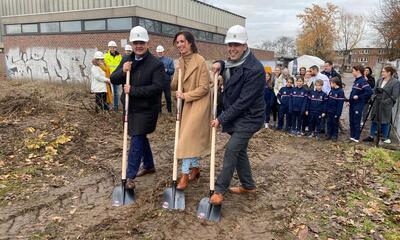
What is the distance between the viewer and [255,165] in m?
6.04

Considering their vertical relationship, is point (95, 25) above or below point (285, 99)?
above

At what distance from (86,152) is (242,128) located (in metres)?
3.68

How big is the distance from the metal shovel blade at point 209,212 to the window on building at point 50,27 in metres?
18.2

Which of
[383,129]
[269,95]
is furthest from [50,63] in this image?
[383,129]

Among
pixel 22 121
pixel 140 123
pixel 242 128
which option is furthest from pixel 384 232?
pixel 22 121

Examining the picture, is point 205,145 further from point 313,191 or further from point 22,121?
point 22,121

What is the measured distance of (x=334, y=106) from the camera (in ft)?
25.8

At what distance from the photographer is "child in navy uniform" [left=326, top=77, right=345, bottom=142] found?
779 centimetres

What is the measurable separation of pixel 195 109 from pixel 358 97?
5106mm

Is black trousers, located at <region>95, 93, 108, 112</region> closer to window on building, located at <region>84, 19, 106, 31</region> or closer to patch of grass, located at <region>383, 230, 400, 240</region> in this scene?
patch of grass, located at <region>383, 230, 400, 240</region>

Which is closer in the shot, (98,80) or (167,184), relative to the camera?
(167,184)

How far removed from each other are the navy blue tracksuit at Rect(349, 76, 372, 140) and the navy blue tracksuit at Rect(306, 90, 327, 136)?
65 centimetres

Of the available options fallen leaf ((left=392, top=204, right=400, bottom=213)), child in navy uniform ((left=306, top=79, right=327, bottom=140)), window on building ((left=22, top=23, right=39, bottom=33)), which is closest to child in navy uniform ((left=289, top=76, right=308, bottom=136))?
child in navy uniform ((left=306, top=79, right=327, bottom=140))

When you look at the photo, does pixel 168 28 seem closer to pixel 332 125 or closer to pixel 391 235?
pixel 332 125
